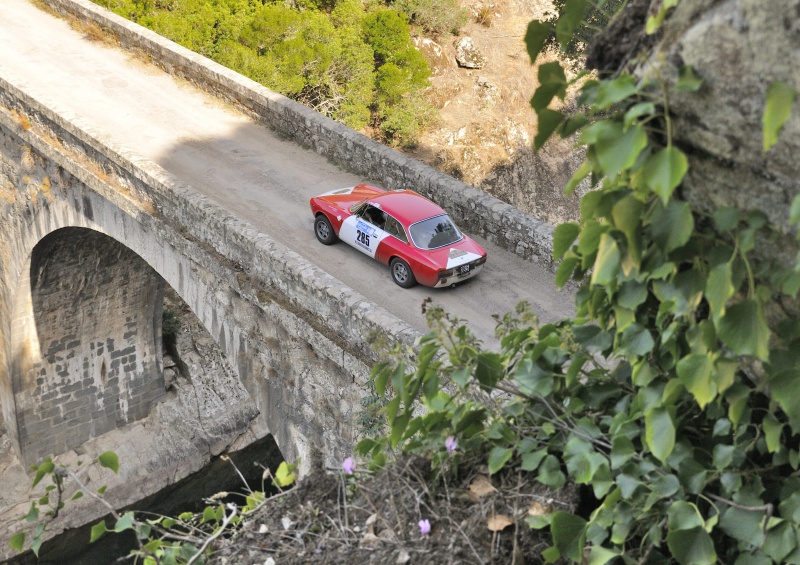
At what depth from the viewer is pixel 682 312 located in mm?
2934

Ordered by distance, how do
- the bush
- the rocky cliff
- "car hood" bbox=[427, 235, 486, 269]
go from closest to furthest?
"car hood" bbox=[427, 235, 486, 269], the rocky cliff, the bush

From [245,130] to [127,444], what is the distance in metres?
9.45

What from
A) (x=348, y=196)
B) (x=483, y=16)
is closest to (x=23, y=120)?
(x=348, y=196)

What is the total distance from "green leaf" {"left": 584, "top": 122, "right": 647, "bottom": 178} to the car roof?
23.8ft

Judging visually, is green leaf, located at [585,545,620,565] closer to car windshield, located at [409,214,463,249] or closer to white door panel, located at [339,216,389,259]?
car windshield, located at [409,214,463,249]

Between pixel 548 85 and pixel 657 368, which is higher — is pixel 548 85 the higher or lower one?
the higher one

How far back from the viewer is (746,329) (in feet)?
8.89

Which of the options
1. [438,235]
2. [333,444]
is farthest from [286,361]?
[438,235]

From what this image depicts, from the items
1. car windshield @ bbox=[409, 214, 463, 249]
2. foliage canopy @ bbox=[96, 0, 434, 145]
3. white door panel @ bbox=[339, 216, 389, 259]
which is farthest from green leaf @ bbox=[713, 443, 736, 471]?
foliage canopy @ bbox=[96, 0, 434, 145]

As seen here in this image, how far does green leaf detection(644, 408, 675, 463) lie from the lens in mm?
3041

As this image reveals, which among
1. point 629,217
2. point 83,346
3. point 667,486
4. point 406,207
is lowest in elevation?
point 83,346

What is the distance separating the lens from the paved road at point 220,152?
997 centimetres

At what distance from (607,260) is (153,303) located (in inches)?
713

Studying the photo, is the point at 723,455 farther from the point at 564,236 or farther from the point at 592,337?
the point at 564,236
